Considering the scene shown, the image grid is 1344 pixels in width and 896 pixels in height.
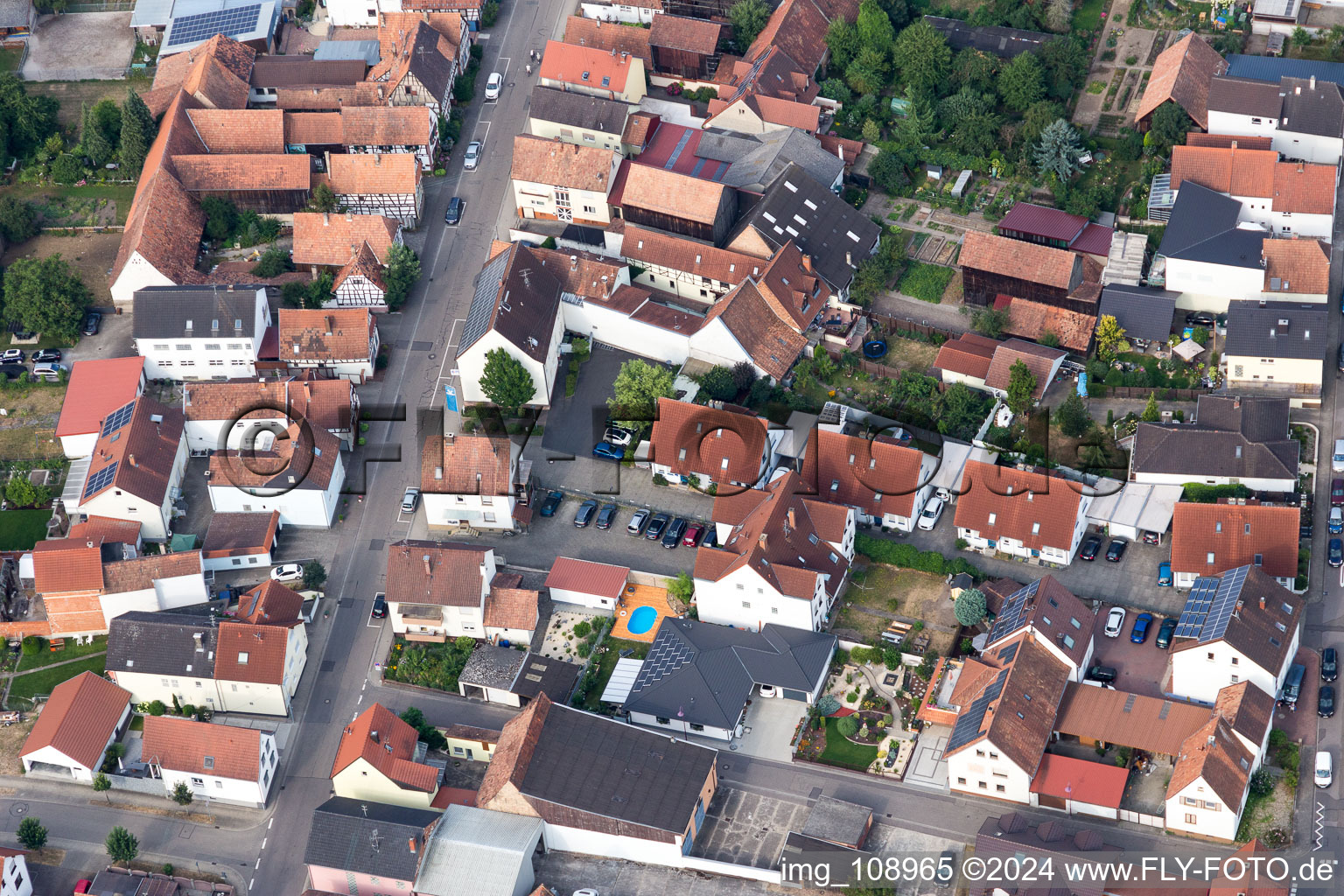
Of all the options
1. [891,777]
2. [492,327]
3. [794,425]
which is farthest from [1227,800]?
[492,327]

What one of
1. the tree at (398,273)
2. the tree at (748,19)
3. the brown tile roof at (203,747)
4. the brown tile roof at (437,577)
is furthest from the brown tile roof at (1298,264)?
the brown tile roof at (203,747)

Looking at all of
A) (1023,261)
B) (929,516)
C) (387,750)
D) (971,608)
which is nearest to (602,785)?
(387,750)

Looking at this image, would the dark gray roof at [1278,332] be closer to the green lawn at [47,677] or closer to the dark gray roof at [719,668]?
the dark gray roof at [719,668]

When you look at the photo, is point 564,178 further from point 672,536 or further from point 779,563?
point 779,563

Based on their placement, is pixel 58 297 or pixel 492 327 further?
pixel 58 297

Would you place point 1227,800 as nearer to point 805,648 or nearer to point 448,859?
point 805,648
